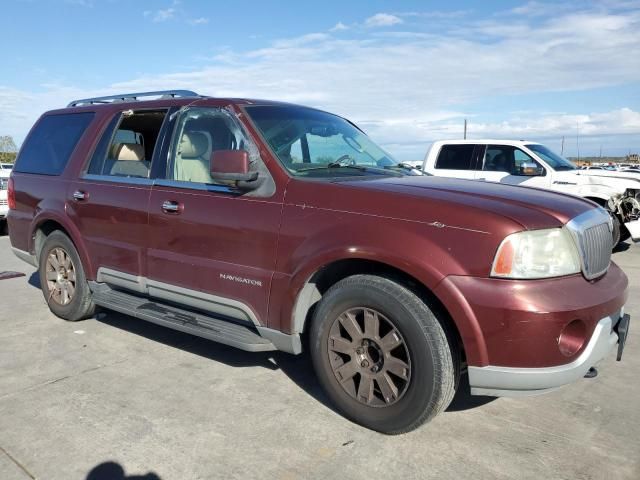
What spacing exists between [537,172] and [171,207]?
824 centimetres

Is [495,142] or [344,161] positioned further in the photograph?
[495,142]

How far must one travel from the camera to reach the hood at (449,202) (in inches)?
111

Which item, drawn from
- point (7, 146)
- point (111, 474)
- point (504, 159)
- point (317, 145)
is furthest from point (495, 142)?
point (7, 146)

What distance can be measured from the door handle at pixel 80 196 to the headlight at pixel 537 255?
349 centimetres

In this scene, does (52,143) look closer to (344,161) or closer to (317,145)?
(317,145)

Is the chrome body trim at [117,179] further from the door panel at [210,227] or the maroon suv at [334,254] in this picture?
the door panel at [210,227]

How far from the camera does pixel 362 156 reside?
4.25 m

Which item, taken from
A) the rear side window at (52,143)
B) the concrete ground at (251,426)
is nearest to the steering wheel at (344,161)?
the concrete ground at (251,426)

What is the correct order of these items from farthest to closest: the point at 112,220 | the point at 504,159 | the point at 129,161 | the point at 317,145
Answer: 1. the point at 504,159
2. the point at 129,161
3. the point at 112,220
4. the point at 317,145

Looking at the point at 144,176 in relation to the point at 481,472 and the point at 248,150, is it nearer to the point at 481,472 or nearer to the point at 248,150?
the point at 248,150

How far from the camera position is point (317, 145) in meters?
4.12

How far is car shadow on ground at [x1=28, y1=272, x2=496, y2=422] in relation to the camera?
364cm

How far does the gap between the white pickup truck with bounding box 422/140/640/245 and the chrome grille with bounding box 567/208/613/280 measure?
6877 millimetres

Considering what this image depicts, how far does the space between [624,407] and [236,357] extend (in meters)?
2.68
